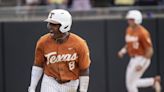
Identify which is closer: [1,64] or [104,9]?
[1,64]

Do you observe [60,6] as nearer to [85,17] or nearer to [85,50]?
[85,17]

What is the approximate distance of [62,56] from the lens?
8.81 m

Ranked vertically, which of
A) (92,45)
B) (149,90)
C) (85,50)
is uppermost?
(85,50)

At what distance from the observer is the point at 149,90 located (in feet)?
48.3

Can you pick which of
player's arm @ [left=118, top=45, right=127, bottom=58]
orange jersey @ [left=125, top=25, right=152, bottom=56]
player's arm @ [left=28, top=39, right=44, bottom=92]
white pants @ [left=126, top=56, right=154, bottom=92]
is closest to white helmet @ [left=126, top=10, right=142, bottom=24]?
orange jersey @ [left=125, top=25, right=152, bottom=56]

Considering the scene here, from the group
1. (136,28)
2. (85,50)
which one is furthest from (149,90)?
(85,50)

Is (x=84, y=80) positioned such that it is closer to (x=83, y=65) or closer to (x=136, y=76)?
(x=83, y=65)

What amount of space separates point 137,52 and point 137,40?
0.27 m

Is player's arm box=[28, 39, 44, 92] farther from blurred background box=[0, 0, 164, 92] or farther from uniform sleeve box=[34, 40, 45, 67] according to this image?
blurred background box=[0, 0, 164, 92]

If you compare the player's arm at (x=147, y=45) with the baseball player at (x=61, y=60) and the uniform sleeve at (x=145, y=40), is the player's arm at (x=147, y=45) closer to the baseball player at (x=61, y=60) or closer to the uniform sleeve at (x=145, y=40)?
the uniform sleeve at (x=145, y=40)

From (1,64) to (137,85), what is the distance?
3015 mm

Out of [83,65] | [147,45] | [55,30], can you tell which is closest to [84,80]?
[83,65]

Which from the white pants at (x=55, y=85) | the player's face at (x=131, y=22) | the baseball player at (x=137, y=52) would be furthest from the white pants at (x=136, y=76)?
the white pants at (x=55, y=85)

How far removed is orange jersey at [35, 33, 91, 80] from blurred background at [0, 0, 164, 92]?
4.52m
